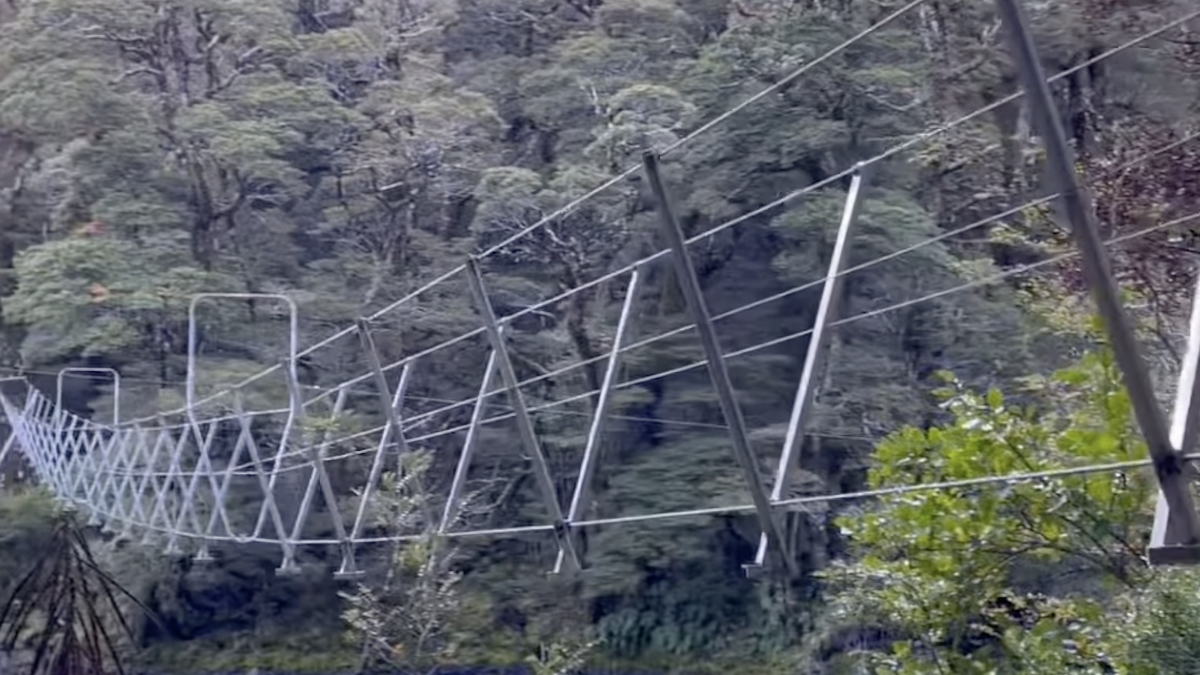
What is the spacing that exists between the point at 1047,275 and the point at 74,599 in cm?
386

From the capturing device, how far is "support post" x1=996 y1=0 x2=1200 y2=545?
4.62 ft

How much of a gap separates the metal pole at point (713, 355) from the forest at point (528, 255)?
2.46 metres

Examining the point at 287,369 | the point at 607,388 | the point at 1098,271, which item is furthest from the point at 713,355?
the point at 287,369

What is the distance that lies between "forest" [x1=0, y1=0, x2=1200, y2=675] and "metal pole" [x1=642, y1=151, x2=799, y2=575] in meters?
2.46

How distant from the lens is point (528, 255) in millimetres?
8602

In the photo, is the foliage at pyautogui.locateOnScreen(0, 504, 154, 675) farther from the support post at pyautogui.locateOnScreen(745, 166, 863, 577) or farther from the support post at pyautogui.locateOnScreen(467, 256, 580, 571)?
the support post at pyautogui.locateOnScreen(745, 166, 863, 577)

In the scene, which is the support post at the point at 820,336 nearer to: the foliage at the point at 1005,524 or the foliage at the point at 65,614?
the foliage at the point at 1005,524

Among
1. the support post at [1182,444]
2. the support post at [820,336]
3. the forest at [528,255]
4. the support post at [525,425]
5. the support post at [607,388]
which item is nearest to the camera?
the support post at [1182,444]

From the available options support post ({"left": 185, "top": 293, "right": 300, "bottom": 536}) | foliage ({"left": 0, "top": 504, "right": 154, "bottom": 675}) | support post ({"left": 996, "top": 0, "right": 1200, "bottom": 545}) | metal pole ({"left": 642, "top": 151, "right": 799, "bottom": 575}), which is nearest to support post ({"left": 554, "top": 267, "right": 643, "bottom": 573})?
metal pole ({"left": 642, "top": 151, "right": 799, "bottom": 575})

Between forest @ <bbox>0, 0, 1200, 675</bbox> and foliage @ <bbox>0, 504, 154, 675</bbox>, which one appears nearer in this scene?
foliage @ <bbox>0, 504, 154, 675</bbox>

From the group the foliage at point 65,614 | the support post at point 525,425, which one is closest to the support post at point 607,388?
the support post at point 525,425

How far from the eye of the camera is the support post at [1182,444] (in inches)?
54.6

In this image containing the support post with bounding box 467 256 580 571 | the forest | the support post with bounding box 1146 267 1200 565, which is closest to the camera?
the support post with bounding box 1146 267 1200 565

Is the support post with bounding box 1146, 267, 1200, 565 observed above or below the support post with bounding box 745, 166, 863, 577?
below
